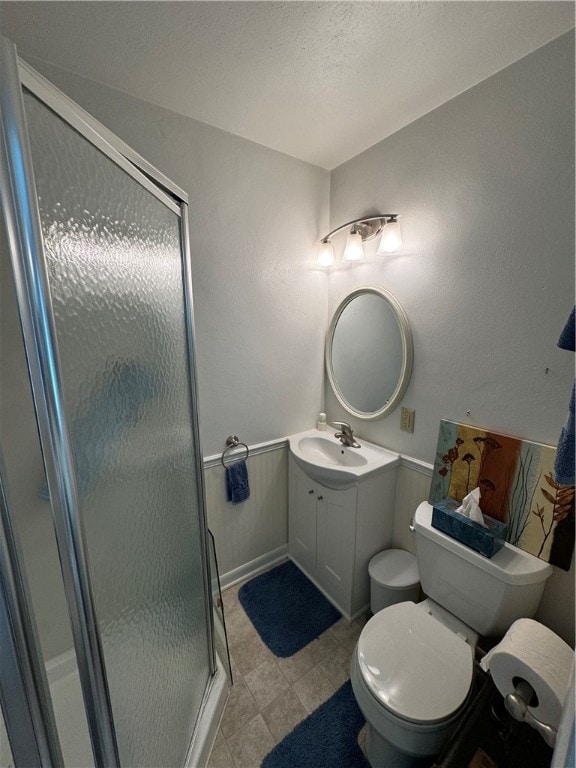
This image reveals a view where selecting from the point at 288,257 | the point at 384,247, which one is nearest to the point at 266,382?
the point at 288,257

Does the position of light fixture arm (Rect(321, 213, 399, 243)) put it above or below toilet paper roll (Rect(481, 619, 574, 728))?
above

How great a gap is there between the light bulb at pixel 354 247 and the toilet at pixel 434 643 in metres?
1.29

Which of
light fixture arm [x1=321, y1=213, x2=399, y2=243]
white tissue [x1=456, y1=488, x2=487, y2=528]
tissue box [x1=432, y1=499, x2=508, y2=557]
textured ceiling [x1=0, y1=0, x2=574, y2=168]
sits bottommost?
tissue box [x1=432, y1=499, x2=508, y2=557]

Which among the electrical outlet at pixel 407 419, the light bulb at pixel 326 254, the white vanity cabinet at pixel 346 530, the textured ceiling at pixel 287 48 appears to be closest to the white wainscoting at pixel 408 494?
the white vanity cabinet at pixel 346 530

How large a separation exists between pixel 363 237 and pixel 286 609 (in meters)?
2.01

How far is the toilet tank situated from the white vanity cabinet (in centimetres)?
29

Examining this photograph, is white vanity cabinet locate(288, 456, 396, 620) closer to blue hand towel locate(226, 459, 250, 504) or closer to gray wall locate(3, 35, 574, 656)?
gray wall locate(3, 35, 574, 656)

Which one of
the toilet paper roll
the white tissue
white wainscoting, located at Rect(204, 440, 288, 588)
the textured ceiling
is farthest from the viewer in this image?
white wainscoting, located at Rect(204, 440, 288, 588)

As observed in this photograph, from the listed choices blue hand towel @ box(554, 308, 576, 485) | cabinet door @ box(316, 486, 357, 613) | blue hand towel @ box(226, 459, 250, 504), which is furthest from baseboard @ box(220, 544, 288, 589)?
blue hand towel @ box(554, 308, 576, 485)

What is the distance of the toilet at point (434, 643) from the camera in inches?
35.2

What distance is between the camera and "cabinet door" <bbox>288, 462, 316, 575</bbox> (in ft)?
5.69

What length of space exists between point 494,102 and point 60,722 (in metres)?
2.57

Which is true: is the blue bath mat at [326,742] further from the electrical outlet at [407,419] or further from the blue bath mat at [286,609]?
the electrical outlet at [407,419]

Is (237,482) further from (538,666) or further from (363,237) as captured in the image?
(363,237)
